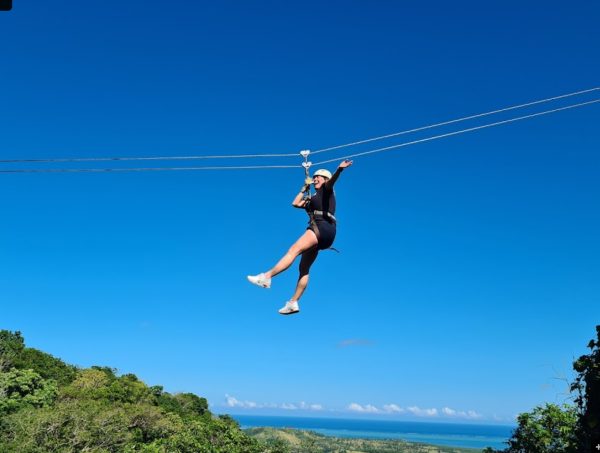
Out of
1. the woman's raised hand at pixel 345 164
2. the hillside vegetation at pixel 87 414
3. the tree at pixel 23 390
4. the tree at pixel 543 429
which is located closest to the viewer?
the woman's raised hand at pixel 345 164

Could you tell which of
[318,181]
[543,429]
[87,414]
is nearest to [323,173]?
[318,181]

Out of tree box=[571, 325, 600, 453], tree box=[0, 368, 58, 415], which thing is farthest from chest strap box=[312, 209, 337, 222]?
tree box=[0, 368, 58, 415]

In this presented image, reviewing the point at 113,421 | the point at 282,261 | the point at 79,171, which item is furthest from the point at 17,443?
the point at 282,261

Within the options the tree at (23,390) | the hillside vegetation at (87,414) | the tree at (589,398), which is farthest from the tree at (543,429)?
the tree at (23,390)

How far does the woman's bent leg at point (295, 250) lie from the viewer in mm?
7980

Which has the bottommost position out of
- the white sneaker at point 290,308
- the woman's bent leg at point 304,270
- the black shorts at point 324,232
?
the white sneaker at point 290,308

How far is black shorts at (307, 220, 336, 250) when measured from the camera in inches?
324

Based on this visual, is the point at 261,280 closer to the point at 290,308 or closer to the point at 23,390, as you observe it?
the point at 290,308

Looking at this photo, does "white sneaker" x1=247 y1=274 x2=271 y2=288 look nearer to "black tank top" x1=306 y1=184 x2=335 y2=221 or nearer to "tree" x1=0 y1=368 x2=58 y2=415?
"black tank top" x1=306 y1=184 x2=335 y2=221

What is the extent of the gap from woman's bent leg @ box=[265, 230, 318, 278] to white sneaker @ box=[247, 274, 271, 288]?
0.18 feet

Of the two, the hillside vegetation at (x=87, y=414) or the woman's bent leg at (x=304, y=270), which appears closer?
the woman's bent leg at (x=304, y=270)

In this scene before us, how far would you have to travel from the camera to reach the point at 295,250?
8.07 m

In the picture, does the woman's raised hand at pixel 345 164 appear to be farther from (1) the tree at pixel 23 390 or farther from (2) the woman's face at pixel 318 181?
(1) the tree at pixel 23 390

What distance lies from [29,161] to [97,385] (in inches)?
2004
